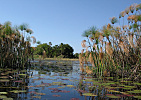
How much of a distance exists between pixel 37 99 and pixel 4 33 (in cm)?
710

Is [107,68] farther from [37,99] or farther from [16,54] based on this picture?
[16,54]

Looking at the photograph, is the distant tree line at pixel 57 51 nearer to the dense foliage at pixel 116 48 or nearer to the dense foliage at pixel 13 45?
the dense foliage at pixel 13 45

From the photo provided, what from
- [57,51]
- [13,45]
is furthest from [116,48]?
[57,51]

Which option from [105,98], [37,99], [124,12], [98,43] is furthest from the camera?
[124,12]

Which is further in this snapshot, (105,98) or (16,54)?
(16,54)

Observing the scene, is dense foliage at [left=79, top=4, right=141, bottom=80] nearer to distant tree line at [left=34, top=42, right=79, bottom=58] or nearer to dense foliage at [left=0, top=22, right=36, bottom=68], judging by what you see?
dense foliage at [left=0, top=22, right=36, bottom=68]

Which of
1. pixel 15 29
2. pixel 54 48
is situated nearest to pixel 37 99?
pixel 15 29

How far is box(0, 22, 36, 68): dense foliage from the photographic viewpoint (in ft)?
30.3

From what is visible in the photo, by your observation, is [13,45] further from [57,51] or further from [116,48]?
[57,51]

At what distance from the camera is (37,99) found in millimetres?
3475

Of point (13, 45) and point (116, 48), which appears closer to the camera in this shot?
point (116, 48)

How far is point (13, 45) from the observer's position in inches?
389

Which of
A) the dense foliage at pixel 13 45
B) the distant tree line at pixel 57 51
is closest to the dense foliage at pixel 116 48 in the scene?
the dense foliage at pixel 13 45

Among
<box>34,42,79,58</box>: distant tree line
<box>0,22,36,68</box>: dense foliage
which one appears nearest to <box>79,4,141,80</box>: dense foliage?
A: <box>0,22,36,68</box>: dense foliage
